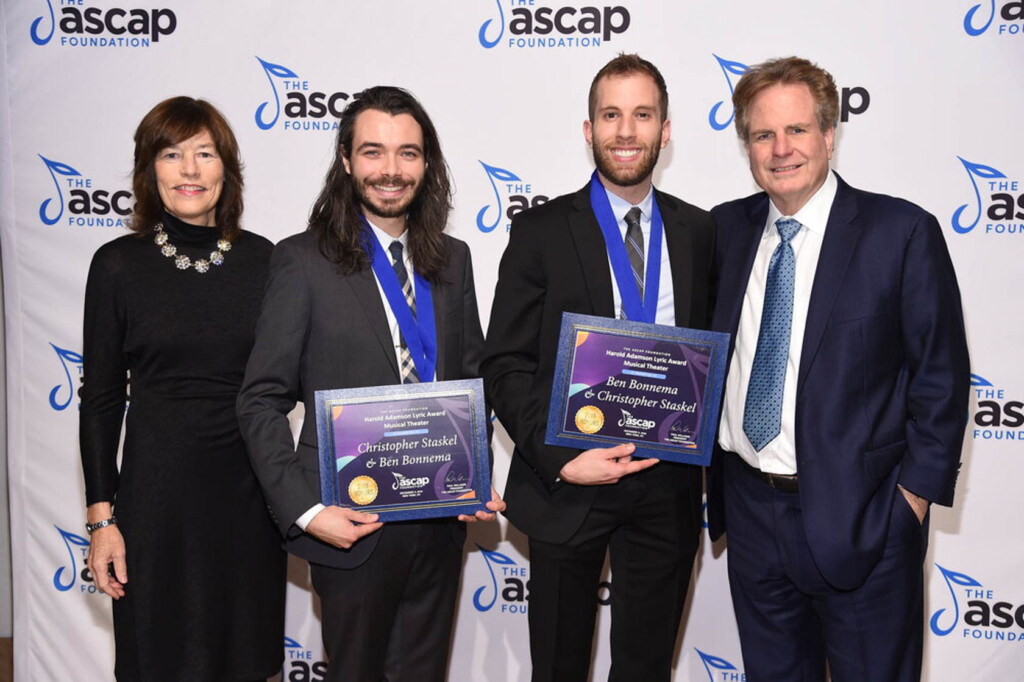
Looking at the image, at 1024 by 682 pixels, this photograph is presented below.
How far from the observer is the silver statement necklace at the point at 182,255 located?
262cm

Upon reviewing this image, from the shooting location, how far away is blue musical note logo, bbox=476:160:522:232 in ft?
12.4

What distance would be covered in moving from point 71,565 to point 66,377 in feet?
2.94

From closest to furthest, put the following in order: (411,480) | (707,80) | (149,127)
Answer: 1. (411,480)
2. (149,127)
3. (707,80)

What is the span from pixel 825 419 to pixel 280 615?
1.79 m

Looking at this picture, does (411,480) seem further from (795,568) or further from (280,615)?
(795,568)

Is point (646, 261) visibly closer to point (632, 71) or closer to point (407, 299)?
point (632, 71)

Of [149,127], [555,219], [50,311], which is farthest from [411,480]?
[50,311]

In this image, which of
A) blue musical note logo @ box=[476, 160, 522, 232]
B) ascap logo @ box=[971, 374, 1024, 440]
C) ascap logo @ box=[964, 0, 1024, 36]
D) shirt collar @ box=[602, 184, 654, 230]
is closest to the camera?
shirt collar @ box=[602, 184, 654, 230]

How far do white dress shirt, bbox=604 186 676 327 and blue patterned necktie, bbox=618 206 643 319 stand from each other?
12mm

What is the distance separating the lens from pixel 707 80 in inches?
145

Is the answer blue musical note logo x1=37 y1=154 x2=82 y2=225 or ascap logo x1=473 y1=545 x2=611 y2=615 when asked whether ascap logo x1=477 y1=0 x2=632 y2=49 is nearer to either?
blue musical note logo x1=37 y1=154 x2=82 y2=225

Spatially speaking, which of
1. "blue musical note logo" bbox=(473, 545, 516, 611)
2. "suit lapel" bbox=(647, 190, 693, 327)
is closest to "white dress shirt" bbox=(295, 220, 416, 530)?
"suit lapel" bbox=(647, 190, 693, 327)

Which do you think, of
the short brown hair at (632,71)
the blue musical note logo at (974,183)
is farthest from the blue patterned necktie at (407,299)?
the blue musical note logo at (974,183)

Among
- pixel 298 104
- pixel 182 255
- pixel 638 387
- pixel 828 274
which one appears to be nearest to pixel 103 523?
pixel 182 255
